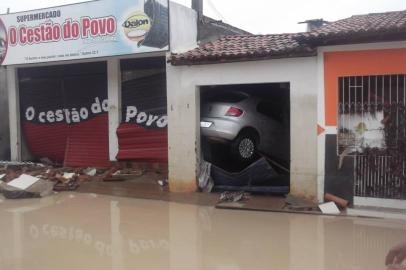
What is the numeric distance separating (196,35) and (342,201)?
5.45 metres

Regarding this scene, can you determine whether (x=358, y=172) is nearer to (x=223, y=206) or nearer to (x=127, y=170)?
(x=223, y=206)

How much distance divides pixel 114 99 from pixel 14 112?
Result: 3.57 metres

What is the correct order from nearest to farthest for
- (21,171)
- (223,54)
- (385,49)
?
(385,49)
(223,54)
(21,171)

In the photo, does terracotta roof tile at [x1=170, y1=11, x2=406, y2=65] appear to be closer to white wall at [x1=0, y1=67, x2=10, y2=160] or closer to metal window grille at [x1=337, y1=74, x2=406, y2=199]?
metal window grille at [x1=337, y1=74, x2=406, y2=199]

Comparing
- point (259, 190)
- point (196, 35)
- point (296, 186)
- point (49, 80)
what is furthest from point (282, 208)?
point (49, 80)

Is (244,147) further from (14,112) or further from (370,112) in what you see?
(14,112)

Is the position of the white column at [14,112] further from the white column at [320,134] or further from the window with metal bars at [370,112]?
the window with metal bars at [370,112]

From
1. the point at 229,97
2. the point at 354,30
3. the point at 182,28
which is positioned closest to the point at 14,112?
the point at 182,28

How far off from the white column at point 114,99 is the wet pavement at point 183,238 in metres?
3.76

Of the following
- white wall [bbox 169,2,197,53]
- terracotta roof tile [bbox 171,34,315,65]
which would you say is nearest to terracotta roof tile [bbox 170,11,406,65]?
terracotta roof tile [bbox 171,34,315,65]

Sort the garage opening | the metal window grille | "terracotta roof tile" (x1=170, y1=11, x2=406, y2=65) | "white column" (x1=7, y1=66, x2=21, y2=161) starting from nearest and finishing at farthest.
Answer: "terracotta roof tile" (x1=170, y1=11, x2=406, y2=65) < the metal window grille < the garage opening < "white column" (x1=7, y1=66, x2=21, y2=161)

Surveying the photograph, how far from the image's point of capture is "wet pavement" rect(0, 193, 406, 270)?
20.5 feet

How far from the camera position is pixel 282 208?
30.0 ft

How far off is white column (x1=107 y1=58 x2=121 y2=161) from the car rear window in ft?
10.2
